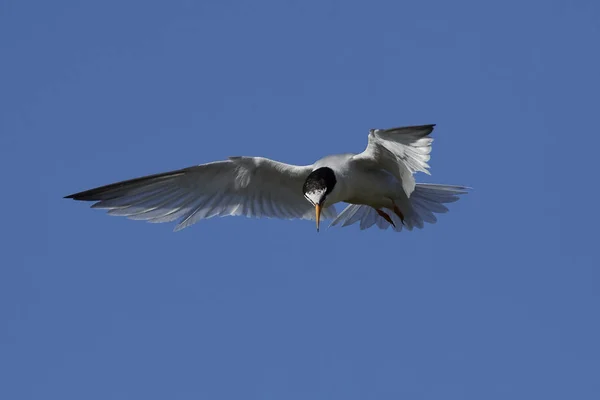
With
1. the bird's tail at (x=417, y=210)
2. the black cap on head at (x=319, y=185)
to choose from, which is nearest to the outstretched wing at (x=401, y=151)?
the black cap on head at (x=319, y=185)

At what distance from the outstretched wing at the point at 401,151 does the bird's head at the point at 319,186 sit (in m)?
0.49

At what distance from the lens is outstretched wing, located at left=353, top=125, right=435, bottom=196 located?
7988 mm

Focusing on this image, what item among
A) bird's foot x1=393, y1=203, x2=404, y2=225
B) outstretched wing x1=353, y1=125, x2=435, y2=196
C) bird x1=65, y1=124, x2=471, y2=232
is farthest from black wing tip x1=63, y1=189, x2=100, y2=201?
bird's foot x1=393, y1=203, x2=404, y2=225

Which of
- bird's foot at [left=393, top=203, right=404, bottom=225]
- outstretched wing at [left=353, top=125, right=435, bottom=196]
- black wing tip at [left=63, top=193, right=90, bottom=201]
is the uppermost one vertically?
outstretched wing at [left=353, top=125, right=435, bottom=196]

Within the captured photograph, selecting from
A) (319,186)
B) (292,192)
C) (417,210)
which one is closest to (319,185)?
(319,186)

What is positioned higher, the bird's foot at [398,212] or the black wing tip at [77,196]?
the black wing tip at [77,196]

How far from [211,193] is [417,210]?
7.47 ft

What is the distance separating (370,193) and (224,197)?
161 centimetres

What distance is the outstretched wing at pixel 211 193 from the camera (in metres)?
9.59

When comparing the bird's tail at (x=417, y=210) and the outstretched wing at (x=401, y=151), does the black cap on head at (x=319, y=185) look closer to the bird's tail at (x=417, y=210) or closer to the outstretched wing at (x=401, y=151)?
the outstretched wing at (x=401, y=151)

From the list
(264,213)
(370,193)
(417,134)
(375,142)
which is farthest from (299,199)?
(417,134)

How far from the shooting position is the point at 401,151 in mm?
8359

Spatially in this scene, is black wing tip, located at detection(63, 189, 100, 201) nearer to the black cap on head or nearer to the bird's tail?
the black cap on head

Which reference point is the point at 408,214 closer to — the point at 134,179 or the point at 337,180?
the point at 337,180
